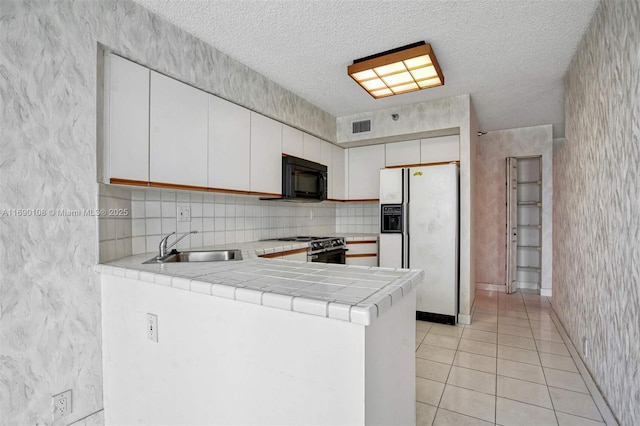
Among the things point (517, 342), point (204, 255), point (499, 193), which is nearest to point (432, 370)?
point (517, 342)

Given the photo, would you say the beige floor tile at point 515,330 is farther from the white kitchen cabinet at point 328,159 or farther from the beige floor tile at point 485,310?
the white kitchen cabinet at point 328,159

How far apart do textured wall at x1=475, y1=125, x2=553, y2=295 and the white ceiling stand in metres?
1.72

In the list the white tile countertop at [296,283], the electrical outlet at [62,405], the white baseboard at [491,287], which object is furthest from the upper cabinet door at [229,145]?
the white baseboard at [491,287]

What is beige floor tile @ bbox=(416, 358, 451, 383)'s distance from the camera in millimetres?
2346

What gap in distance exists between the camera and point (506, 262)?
193 inches

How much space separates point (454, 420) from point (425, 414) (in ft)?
0.52

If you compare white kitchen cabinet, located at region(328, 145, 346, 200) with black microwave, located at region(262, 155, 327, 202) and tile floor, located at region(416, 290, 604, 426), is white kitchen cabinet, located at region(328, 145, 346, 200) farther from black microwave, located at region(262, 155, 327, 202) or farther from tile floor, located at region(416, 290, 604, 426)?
tile floor, located at region(416, 290, 604, 426)

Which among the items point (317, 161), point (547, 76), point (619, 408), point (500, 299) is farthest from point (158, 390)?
point (500, 299)

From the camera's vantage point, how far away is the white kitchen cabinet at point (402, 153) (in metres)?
4.00

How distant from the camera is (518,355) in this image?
8.95 feet

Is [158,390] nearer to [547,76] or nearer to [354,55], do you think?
[354,55]

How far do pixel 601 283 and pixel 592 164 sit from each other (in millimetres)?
804

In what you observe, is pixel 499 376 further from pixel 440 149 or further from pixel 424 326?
pixel 440 149

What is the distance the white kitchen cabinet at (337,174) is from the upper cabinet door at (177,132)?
2060 millimetres
